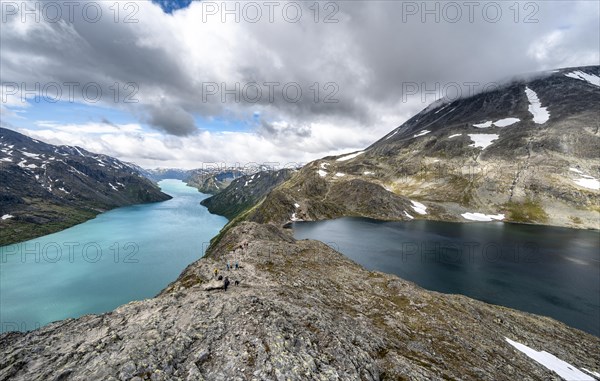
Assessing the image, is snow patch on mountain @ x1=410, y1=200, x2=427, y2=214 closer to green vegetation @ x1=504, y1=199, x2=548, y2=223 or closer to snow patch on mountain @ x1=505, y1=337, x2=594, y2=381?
green vegetation @ x1=504, y1=199, x2=548, y2=223

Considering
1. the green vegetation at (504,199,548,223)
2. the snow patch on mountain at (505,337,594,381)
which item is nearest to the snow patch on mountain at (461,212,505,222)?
the green vegetation at (504,199,548,223)

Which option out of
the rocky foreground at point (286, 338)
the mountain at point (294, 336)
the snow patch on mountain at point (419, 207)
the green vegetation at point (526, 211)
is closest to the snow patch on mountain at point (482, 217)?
the green vegetation at point (526, 211)

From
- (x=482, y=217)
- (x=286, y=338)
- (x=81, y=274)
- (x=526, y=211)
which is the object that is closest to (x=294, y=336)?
(x=286, y=338)

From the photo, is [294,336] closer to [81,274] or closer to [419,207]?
[81,274]

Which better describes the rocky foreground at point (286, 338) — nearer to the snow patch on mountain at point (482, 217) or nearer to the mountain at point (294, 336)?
the mountain at point (294, 336)

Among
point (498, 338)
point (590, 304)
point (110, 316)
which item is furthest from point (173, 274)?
point (590, 304)

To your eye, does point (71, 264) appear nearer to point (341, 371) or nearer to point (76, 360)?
point (76, 360)
